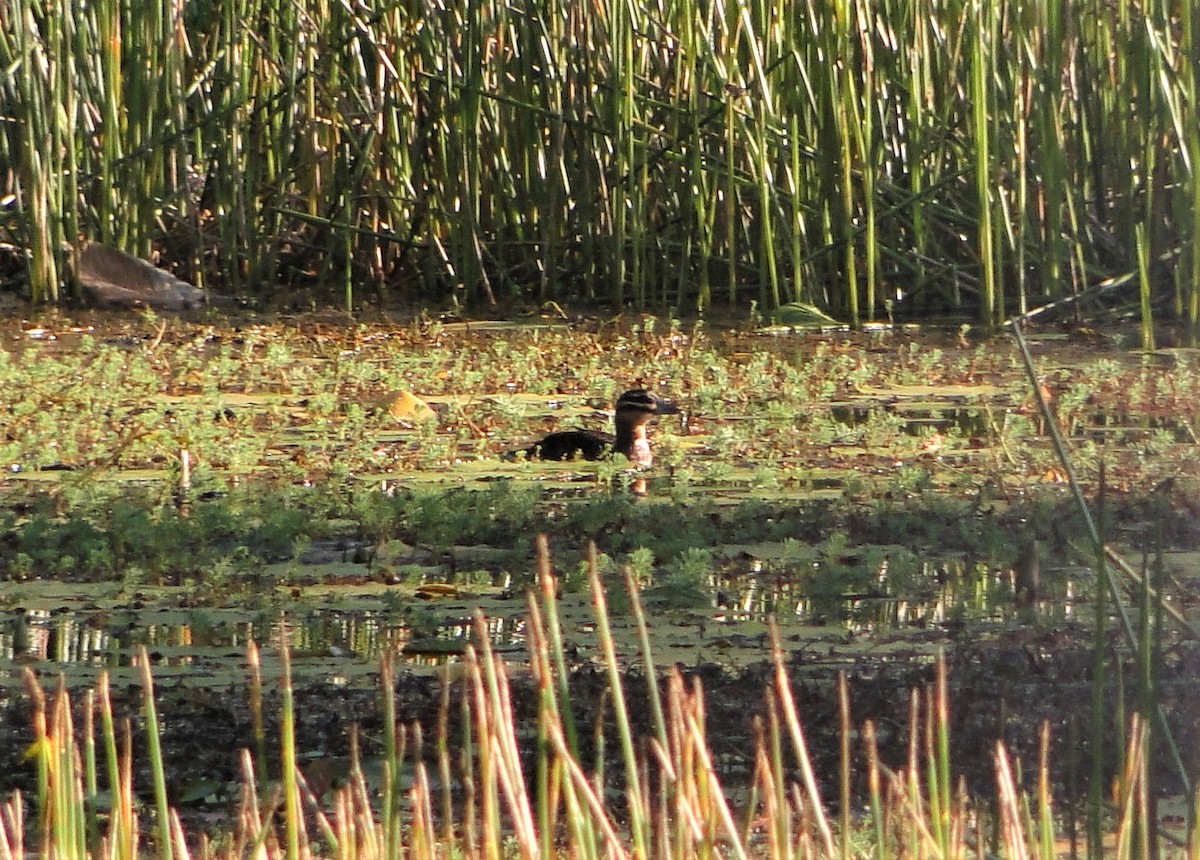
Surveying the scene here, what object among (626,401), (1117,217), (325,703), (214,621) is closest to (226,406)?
(626,401)

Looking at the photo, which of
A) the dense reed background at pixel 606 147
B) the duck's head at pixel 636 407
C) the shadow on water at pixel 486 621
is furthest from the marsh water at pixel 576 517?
the dense reed background at pixel 606 147

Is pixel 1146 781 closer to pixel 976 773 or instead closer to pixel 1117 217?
pixel 976 773

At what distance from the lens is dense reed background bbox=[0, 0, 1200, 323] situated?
723 cm

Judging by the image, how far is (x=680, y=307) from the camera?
25.7 feet

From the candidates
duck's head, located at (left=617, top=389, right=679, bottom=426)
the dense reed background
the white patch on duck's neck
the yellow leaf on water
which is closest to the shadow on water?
the white patch on duck's neck

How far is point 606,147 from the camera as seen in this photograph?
809 centimetres

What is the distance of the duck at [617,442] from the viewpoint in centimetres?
504

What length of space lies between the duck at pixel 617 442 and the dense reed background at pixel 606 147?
2140 millimetres

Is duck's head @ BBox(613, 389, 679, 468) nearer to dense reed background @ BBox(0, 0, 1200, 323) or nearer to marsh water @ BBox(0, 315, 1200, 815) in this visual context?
marsh water @ BBox(0, 315, 1200, 815)

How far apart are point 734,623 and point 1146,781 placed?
1748mm

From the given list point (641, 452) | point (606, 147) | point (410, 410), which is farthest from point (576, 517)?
point (606, 147)

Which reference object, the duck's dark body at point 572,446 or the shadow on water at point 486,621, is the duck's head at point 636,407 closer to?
the duck's dark body at point 572,446

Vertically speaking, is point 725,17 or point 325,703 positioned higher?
point 725,17

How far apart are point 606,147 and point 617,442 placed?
3.22m
